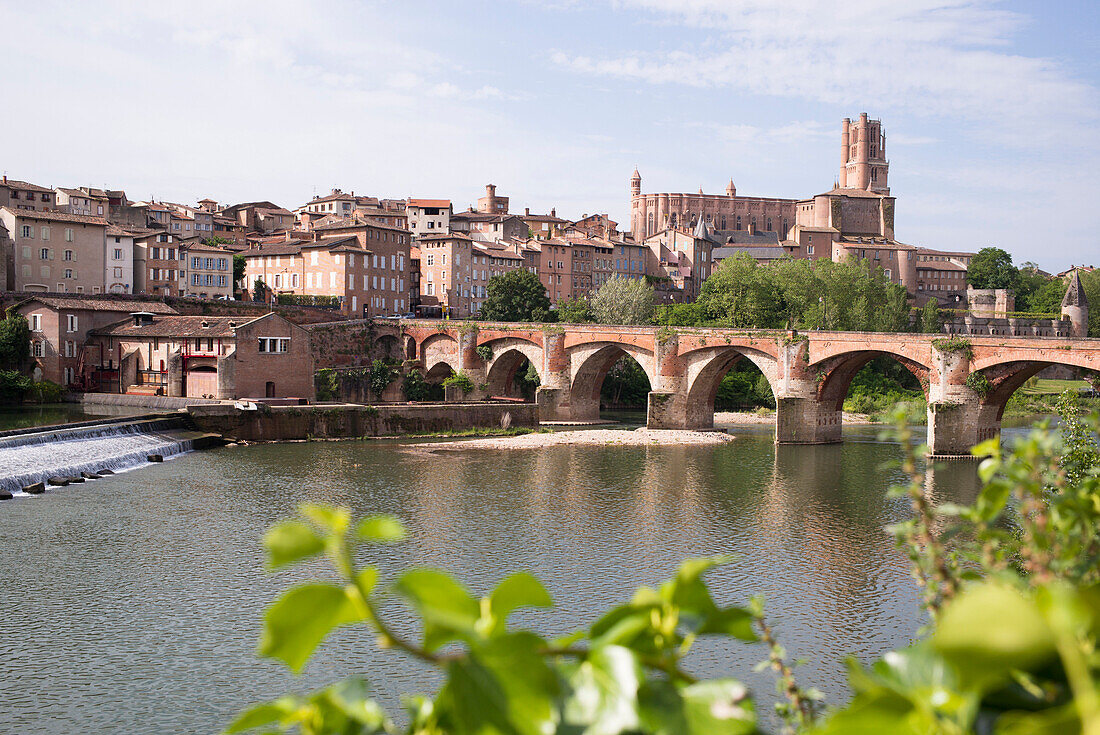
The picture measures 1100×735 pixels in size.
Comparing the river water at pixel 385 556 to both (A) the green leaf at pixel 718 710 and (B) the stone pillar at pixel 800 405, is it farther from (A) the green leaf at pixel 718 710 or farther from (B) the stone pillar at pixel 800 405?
(A) the green leaf at pixel 718 710

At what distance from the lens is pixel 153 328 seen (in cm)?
4556

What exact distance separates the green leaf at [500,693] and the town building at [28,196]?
76.1 m

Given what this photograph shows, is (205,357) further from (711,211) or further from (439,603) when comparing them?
(711,211)

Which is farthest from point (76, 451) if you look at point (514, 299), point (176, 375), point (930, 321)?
point (930, 321)

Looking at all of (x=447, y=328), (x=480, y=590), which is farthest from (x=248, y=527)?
(x=447, y=328)

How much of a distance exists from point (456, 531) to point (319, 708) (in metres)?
22.0

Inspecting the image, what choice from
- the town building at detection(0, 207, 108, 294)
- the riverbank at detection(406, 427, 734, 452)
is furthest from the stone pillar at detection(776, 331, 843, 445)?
the town building at detection(0, 207, 108, 294)

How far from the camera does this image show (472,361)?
55844 millimetres

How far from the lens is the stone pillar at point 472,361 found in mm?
55750

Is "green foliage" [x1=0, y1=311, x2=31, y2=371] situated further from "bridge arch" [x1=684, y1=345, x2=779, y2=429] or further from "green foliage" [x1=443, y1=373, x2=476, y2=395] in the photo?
"bridge arch" [x1=684, y1=345, x2=779, y2=429]

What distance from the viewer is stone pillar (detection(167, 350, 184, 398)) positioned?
4294 cm

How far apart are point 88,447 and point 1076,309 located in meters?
81.0

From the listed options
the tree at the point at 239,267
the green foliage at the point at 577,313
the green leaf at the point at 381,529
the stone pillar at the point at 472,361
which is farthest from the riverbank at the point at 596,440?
the green leaf at the point at 381,529

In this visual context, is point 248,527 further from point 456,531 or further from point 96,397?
point 96,397
